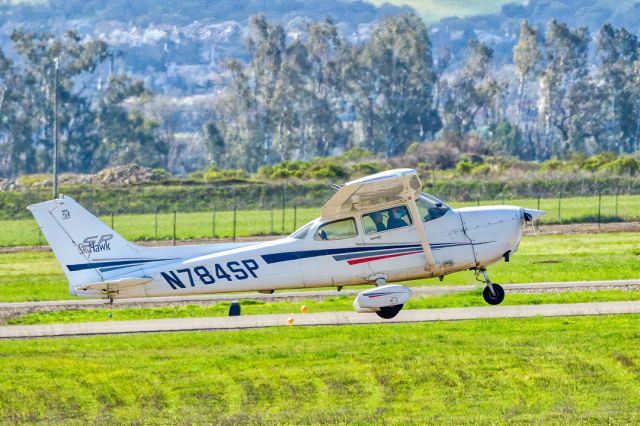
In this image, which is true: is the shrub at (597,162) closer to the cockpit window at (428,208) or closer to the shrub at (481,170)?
the shrub at (481,170)

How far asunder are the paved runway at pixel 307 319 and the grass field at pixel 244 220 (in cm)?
2199

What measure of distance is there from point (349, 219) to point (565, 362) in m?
4.83

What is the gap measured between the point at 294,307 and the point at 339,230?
14.8ft

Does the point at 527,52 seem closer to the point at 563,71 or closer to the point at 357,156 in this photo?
the point at 563,71

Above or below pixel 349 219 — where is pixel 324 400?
below

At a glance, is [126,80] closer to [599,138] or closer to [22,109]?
[22,109]

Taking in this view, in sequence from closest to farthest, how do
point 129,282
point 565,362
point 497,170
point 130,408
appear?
point 130,408
point 565,362
point 129,282
point 497,170

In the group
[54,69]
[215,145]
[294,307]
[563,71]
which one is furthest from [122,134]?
[294,307]

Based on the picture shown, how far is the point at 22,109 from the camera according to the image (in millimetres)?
102812

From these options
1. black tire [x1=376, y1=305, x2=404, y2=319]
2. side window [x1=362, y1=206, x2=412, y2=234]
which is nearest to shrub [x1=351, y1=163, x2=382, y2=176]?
black tire [x1=376, y1=305, x2=404, y2=319]

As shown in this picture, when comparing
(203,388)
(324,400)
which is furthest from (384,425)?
(203,388)

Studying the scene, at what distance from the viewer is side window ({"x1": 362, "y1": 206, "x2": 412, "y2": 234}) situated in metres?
22.0

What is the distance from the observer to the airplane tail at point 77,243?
70.7 feet

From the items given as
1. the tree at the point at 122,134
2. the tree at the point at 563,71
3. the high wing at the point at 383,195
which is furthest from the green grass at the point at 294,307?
the tree at the point at 563,71
